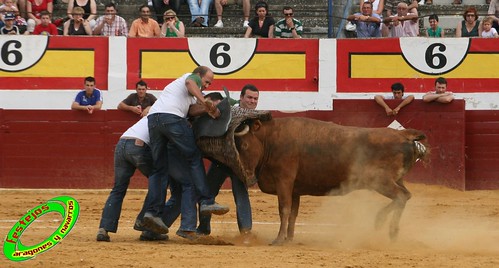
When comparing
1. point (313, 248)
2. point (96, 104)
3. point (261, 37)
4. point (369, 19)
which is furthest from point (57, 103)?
point (313, 248)

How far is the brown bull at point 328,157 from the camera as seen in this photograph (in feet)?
33.0

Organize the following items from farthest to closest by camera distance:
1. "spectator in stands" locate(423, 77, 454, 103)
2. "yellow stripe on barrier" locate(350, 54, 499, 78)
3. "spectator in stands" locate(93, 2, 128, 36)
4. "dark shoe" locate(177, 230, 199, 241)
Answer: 1. "spectator in stands" locate(93, 2, 128, 36)
2. "yellow stripe on barrier" locate(350, 54, 499, 78)
3. "spectator in stands" locate(423, 77, 454, 103)
4. "dark shoe" locate(177, 230, 199, 241)

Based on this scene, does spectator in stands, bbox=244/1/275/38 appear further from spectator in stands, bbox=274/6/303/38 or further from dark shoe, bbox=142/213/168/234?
dark shoe, bbox=142/213/168/234

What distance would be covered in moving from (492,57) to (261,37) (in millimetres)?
3244

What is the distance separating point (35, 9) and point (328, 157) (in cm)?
867

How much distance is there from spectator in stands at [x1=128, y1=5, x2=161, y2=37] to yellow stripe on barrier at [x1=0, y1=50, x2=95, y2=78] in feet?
2.44

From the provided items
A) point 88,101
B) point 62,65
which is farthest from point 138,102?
point 62,65

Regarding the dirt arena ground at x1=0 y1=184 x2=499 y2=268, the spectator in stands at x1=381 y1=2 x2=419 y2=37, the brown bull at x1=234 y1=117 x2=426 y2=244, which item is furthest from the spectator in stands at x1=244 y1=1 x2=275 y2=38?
Result: the brown bull at x1=234 y1=117 x2=426 y2=244

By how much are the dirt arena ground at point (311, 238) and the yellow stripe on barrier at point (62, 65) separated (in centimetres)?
201

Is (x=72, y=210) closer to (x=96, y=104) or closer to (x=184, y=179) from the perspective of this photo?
(x=184, y=179)

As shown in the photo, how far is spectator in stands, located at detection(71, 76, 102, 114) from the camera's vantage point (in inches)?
619

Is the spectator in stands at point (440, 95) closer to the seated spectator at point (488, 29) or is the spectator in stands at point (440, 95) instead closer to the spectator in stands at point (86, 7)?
the seated spectator at point (488, 29)

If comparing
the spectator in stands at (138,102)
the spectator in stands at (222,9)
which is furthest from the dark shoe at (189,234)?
the spectator in stands at (222,9)

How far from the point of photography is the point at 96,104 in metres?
15.8
